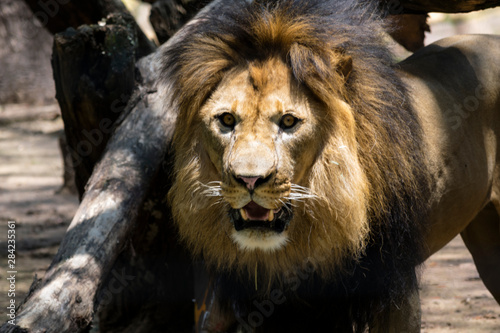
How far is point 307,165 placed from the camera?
2.66 meters

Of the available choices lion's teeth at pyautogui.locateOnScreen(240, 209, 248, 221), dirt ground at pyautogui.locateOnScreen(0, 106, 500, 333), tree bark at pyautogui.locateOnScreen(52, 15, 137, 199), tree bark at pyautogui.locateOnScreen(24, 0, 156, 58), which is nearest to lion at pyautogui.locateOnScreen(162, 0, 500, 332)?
lion's teeth at pyautogui.locateOnScreen(240, 209, 248, 221)

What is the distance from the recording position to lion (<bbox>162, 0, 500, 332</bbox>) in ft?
8.52

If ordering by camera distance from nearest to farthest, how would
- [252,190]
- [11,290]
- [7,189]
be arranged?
[252,190]
[11,290]
[7,189]

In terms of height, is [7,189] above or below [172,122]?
below

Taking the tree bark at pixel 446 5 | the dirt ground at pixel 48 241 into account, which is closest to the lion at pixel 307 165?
the tree bark at pixel 446 5

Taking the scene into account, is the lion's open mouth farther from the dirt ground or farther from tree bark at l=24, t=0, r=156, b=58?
tree bark at l=24, t=0, r=156, b=58

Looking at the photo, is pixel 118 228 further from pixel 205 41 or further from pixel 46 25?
A: pixel 46 25

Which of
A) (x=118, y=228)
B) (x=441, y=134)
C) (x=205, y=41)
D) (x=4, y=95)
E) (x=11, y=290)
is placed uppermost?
(x=205, y=41)

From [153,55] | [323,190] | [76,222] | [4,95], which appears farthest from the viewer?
[4,95]

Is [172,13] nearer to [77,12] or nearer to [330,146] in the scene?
[77,12]

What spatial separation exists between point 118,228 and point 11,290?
77.3 inches

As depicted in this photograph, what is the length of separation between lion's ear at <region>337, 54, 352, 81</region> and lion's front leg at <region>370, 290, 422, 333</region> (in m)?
1.12

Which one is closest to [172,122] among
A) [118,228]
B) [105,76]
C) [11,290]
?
[105,76]

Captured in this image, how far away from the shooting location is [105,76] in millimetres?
A: 3748
